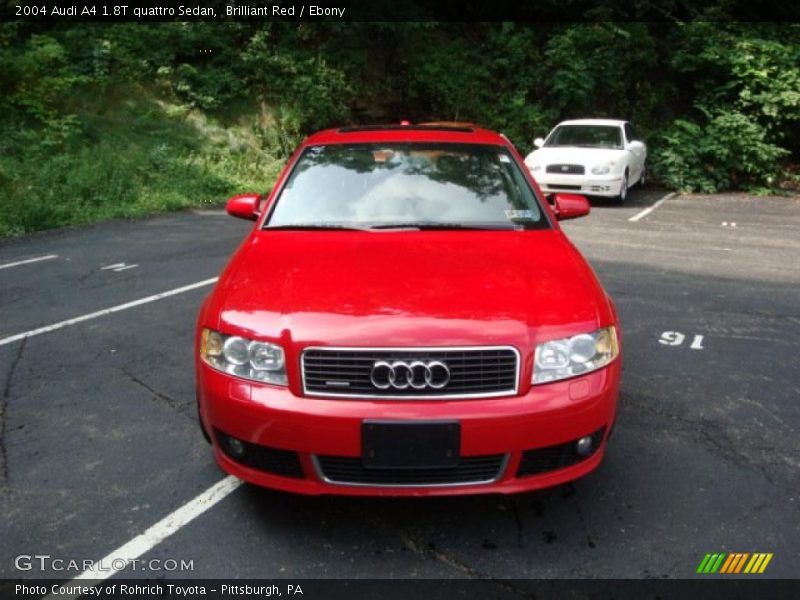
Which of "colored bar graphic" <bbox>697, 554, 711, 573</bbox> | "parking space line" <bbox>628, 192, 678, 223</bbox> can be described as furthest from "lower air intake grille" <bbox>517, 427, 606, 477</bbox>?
"parking space line" <bbox>628, 192, 678, 223</bbox>

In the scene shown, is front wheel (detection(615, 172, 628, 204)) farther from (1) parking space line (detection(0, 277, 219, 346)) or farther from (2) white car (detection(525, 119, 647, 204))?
(1) parking space line (detection(0, 277, 219, 346))

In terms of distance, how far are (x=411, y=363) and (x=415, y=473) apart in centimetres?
41

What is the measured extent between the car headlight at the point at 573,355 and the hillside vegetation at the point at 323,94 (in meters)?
9.99

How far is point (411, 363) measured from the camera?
254cm

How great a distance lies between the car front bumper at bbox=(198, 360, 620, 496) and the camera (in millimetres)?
2508

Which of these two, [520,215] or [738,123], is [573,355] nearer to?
[520,215]

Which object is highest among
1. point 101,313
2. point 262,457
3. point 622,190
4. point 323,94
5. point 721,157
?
point 323,94

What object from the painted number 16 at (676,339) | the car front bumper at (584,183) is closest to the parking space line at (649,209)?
the car front bumper at (584,183)

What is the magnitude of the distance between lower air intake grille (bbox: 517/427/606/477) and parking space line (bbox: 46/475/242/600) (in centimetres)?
133

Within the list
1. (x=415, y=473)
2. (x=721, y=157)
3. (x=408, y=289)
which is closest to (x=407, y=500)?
(x=415, y=473)

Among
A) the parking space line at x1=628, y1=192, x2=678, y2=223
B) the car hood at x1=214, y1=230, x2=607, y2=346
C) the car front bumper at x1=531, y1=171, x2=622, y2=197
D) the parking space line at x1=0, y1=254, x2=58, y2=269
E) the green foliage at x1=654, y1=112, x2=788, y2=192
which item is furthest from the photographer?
the green foliage at x1=654, y1=112, x2=788, y2=192

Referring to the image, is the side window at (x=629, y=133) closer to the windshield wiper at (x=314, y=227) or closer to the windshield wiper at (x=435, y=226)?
the windshield wiper at (x=435, y=226)

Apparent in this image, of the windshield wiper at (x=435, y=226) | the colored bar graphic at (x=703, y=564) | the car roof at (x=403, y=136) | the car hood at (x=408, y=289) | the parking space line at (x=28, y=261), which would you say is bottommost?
the parking space line at (x=28, y=261)

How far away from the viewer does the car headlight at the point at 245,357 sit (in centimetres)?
265
